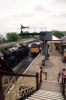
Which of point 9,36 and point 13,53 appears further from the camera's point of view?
point 9,36

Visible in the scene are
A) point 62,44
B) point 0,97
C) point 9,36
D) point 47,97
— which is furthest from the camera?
point 9,36

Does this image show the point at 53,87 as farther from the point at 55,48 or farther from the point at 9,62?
the point at 55,48

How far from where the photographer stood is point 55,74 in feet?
45.8

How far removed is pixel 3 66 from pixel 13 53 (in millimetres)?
16719

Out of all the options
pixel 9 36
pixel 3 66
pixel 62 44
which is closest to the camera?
pixel 3 66

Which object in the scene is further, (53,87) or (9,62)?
(9,62)

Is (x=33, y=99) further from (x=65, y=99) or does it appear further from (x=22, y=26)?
(x=22, y=26)

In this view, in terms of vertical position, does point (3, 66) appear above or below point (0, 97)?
above

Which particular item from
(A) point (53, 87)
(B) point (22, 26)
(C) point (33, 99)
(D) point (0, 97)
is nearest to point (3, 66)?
(D) point (0, 97)

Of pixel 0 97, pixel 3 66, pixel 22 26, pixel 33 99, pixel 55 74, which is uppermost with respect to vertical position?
pixel 22 26

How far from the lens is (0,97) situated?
228cm

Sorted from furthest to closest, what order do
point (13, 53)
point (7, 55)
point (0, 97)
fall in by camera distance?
point (13, 53), point (7, 55), point (0, 97)

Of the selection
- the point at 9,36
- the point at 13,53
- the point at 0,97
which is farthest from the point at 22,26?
the point at 9,36

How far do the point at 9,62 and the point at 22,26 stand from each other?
22.9 ft
